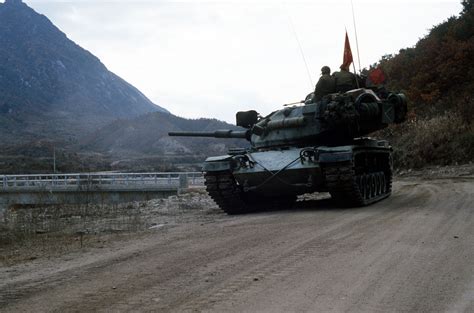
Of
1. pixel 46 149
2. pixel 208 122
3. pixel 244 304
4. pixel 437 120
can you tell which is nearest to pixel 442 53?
pixel 437 120

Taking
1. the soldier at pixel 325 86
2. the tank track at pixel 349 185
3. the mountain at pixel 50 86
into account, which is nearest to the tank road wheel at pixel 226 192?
the tank track at pixel 349 185

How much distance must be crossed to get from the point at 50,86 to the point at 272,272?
114761mm

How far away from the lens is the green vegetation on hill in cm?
2431

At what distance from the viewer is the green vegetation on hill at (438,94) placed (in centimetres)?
2431

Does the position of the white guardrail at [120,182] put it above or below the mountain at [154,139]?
below

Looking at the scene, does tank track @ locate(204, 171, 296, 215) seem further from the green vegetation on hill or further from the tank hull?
the green vegetation on hill

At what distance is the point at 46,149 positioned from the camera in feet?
209

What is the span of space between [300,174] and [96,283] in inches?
255

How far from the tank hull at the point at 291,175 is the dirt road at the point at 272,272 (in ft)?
6.78

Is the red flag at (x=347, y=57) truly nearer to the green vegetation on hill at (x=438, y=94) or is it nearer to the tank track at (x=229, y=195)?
the tank track at (x=229, y=195)

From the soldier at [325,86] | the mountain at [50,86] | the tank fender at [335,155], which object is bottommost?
the tank fender at [335,155]

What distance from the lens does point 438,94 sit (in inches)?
1164

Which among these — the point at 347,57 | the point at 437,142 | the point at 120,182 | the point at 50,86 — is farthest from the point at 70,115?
the point at 347,57

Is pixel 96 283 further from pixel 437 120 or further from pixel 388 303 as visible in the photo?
pixel 437 120
